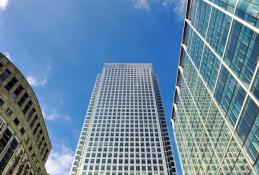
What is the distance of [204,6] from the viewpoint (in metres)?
48.8

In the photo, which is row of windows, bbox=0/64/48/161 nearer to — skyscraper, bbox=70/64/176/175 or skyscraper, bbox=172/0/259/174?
skyscraper, bbox=70/64/176/175

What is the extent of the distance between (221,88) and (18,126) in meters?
38.2

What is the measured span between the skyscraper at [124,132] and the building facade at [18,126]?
39.4 meters

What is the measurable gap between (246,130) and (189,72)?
3231 centimetres

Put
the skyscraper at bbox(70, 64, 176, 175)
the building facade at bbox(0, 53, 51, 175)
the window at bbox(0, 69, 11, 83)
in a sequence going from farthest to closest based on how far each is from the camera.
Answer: the skyscraper at bbox(70, 64, 176, 175), the window at bbox(0, 69, 11, 83), the building facade at bbox(0, 53, 51, 175)

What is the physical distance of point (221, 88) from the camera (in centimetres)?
3994

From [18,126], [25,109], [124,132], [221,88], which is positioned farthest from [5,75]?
[124,132]

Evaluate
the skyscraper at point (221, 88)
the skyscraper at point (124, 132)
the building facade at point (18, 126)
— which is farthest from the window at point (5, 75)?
the skyscraper at point (124, 132)

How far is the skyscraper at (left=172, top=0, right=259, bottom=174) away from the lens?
29781mm

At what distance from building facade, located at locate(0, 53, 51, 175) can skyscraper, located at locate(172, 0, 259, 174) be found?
3710 cm

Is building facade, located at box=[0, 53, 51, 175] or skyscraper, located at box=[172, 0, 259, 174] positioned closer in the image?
skyscraper, located at box=[172, 0, 259, 174]

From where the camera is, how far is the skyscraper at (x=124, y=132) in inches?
3127

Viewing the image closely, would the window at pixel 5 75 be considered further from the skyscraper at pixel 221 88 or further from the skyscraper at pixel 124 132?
the skyscraper at pixel 124 132

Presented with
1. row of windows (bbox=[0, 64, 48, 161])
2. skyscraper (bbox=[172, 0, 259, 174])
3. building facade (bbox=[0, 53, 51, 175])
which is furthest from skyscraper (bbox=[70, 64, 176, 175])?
building facade (bbox=[0, 53, 51, 175])
